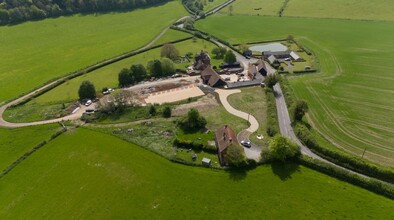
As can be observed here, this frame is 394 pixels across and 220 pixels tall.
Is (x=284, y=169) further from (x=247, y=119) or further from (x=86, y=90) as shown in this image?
(x=86, y=90)

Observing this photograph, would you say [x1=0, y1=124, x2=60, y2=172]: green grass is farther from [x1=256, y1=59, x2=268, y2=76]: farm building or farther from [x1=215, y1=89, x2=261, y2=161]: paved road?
[x1=256, y1=59, x2=268, y2=76]: farm building

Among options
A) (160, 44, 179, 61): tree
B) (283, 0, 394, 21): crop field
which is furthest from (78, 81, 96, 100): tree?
(283, 0, 394, 21): crop field

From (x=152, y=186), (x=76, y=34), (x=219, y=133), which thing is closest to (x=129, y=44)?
(x=76, y=34)

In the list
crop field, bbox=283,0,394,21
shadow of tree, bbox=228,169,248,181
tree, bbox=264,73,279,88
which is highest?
crop field, bbox=283,0,394,21

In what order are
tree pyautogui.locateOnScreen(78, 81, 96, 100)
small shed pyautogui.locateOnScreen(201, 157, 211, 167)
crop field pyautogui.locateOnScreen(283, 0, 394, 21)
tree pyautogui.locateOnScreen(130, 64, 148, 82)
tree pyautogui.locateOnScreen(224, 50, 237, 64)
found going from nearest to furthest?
1. small shed pyautogui.locateOnScreen(201, 157, 211, 167)
2. tree pyautogui.locateOnScreen(78, 81, 96, 100)
3. tree pyautogui.locateOnScreen(130, 64, 148, 82)
4. tree pyautogui.locateOnScreen(224, 50, 237, 64)
5. crop field pyautogui.locateOnScreen(283, 0, 394, 21)

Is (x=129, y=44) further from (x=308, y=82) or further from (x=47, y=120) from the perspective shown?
(x=308, y=82)

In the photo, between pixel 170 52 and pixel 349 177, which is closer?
pixel 349 177

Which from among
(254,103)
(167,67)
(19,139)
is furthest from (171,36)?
(19,139)
